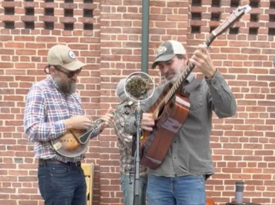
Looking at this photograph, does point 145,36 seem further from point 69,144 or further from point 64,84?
point 69,144

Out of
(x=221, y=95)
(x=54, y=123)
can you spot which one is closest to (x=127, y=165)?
(x=54, y=123)

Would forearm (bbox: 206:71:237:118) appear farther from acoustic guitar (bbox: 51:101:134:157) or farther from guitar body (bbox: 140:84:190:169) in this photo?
acoustic guitar (bbox: 51:101:134:157)

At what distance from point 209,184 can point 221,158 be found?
0.32 metres

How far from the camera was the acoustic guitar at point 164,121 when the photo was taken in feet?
7.93

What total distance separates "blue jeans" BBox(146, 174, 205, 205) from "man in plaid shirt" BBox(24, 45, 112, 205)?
659 millimetres

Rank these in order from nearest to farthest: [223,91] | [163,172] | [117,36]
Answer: [223,91] < [163,172] < [117,36]

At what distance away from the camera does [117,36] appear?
3.78 metres

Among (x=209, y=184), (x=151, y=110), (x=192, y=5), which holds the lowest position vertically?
(x=209, y=184)

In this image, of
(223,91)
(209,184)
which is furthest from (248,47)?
(223,91)

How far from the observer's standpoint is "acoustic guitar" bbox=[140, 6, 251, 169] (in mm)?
2416

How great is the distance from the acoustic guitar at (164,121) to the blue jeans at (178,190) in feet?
0.48

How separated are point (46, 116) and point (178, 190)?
1.14 metres

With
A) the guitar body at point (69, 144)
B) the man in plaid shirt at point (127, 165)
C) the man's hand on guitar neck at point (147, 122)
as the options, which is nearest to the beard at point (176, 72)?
the man's hand on guitar neck at point (147, 122)

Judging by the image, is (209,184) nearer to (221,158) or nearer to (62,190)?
(221,158)
